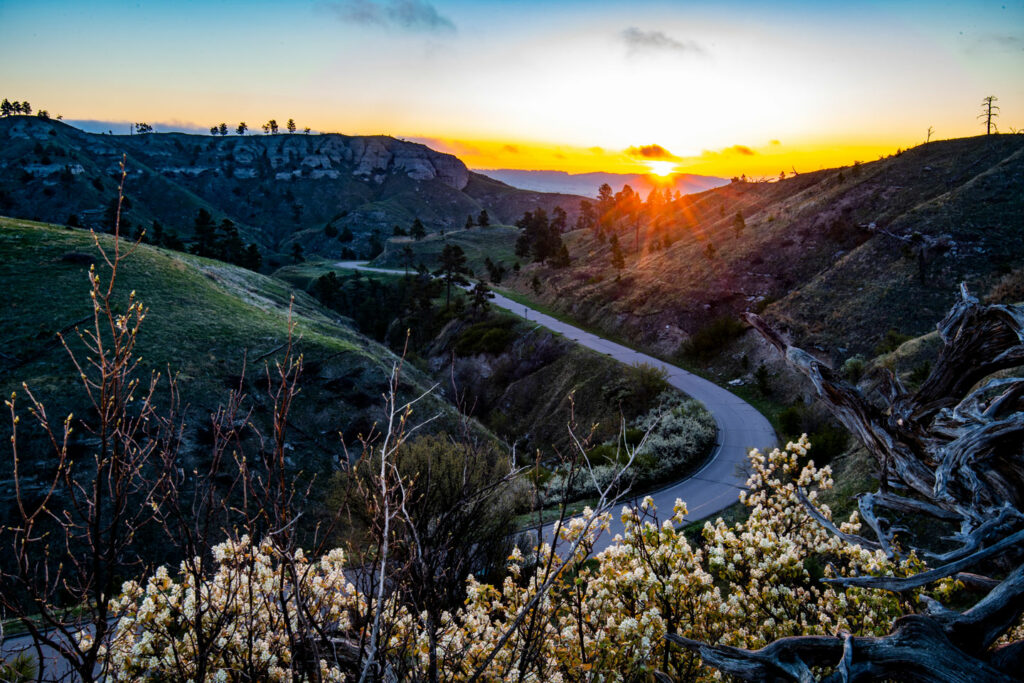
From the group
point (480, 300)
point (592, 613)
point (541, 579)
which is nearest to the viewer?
point (541, 579)

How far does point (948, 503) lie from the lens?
6891 mm

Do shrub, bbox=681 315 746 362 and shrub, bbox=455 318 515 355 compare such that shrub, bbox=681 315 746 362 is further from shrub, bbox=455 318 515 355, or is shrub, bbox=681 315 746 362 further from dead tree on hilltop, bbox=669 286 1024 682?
dead tree on hilltop, bbox=669 286 1024 682

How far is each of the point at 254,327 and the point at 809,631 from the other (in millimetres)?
42377

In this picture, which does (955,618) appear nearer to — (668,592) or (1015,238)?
(668,592)

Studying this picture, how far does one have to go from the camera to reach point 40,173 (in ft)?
442

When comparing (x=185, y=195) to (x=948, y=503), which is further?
(x=185, y=195)

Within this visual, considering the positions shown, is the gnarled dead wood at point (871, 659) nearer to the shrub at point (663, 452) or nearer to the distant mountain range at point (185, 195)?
the shrub at point (663, 452)

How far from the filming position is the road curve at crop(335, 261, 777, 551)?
1950 cm

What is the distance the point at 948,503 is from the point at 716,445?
19082mm

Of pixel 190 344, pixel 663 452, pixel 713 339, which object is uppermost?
pixel 713 339

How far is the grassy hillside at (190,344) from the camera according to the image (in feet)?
103

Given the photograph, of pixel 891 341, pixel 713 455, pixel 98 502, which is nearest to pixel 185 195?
pixel 713 455

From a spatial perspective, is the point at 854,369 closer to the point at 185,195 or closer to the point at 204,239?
the point at 204,239

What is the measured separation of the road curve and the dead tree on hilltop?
4985 mm
